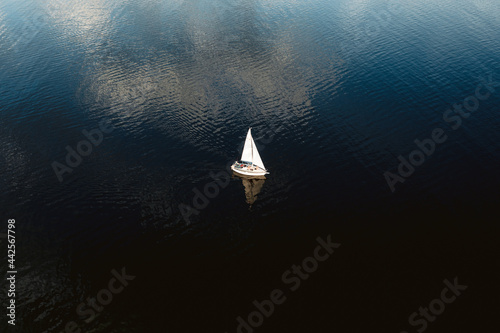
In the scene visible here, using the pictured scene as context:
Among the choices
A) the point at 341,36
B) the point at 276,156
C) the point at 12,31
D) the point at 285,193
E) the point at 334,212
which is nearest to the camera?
the point at 334,212

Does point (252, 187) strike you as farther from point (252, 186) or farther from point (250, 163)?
point (250, 163)

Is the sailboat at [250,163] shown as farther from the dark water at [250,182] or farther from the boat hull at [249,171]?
the dark water at [250,182]

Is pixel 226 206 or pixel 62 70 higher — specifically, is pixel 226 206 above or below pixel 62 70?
below

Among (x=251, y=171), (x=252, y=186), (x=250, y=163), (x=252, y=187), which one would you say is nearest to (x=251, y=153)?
(x=250, y=163)

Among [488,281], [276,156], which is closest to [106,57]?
[276,156]

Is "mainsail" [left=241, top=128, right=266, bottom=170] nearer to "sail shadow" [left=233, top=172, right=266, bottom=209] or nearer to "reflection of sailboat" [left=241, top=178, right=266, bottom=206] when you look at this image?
"sail shadow" [left=233, top=172, right=266, bottom=209]

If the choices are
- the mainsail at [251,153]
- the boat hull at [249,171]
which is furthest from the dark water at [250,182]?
the mainsail at [251,153]

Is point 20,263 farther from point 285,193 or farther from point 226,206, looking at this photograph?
point 285,193
